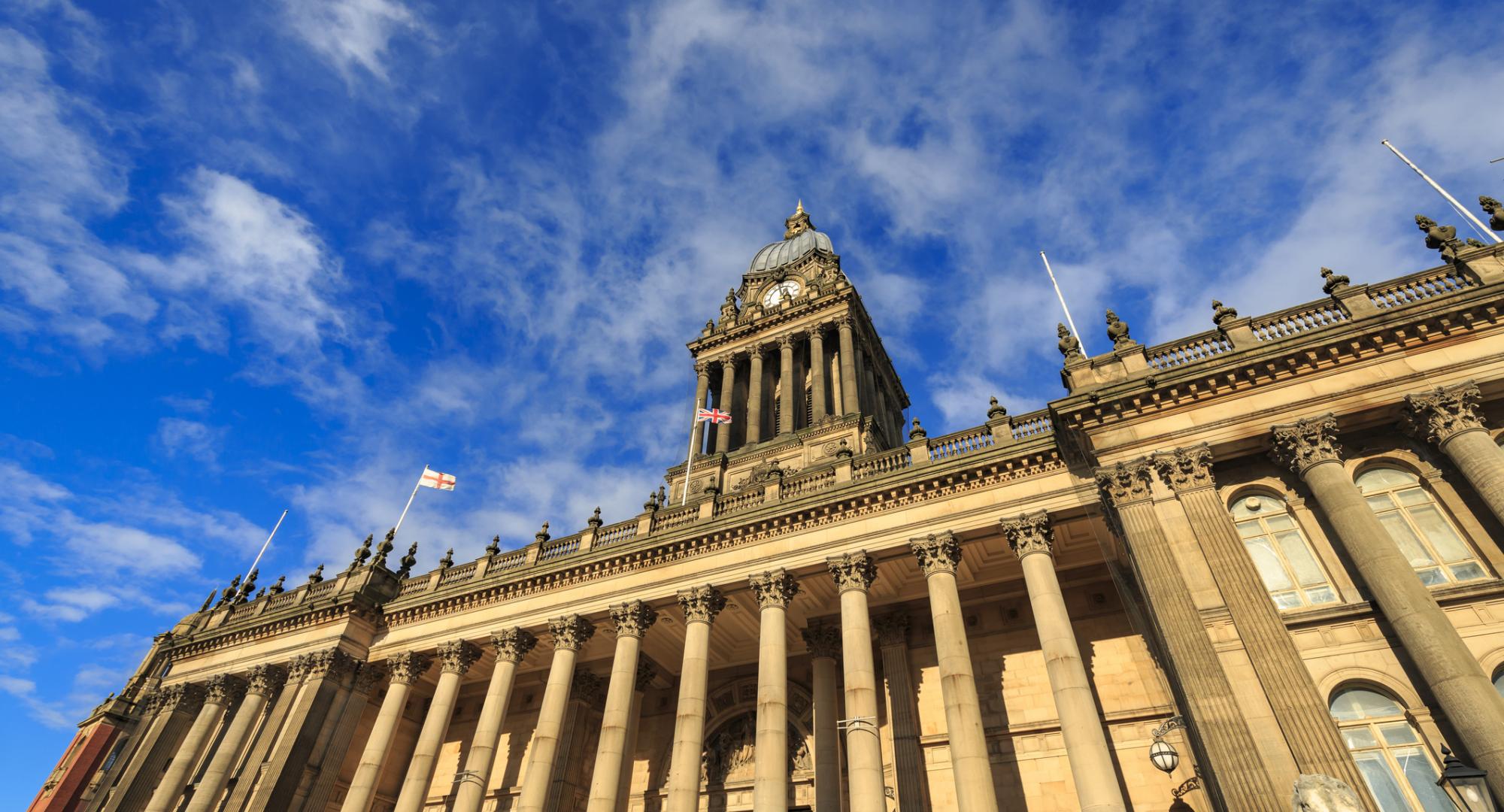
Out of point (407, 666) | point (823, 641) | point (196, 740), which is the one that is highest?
point (407, 666)

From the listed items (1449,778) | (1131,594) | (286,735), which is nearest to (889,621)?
(1131,594)

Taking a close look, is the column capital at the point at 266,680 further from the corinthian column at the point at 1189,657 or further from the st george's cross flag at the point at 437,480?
the corinthian column at the point at 1189,657

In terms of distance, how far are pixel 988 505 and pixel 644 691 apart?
16.3m

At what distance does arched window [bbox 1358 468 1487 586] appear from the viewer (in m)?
15.9

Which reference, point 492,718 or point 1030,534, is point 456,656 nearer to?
point 492,718

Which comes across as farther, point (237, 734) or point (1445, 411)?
point (237, 734)

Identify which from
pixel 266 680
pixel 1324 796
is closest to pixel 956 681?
pixel 1324 796

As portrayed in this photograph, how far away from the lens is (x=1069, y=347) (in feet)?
73.0

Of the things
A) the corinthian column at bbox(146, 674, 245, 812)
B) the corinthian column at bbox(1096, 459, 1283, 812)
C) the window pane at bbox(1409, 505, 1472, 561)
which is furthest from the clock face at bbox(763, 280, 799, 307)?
the corinthian column at bbox(146, 674, 245, 812)

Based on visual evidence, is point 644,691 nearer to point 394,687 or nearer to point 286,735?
point 394,687

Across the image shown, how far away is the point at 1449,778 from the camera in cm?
1179

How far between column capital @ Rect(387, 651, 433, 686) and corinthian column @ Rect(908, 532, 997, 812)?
2055cm

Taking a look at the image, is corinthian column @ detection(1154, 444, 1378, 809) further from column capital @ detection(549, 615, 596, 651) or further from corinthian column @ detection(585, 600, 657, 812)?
column capital @ detection(549, 615, 596, 651)

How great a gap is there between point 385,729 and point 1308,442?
30.9m
